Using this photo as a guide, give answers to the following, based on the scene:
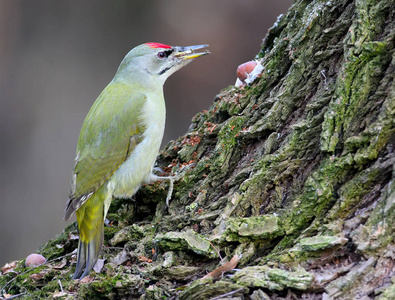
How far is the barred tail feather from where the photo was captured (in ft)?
10.4

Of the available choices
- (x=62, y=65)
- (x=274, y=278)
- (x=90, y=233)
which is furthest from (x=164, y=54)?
(x=62, y=65)

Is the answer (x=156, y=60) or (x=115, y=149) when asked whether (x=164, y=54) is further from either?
(x=115, y=149)

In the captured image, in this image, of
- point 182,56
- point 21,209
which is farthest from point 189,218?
point 21,209

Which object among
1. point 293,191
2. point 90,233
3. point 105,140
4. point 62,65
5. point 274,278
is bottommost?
point 90,233

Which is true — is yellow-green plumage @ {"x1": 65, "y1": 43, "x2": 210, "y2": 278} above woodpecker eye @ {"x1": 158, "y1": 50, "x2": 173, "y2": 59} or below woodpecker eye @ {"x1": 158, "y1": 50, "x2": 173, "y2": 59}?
below

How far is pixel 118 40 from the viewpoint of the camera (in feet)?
25.8

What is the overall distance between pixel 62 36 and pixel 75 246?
15.3 ft

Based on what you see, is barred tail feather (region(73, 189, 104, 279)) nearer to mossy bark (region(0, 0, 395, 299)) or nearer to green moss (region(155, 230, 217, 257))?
mossy bark (region(0, 0, 395, 299))

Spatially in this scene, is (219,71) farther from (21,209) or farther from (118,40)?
(21,209)

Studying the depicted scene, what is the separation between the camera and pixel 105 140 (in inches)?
153

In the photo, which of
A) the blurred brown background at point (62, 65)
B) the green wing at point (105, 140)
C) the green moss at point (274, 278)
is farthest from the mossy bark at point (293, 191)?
the blurred brown background at point (62, 65)

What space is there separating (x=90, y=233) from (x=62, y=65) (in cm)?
470

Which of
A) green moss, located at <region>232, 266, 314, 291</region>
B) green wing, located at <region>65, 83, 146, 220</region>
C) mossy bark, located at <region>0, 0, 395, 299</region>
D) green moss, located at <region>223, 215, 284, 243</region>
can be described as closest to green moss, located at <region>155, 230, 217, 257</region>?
mossy bark, located at <region>0, 0, 395, 299</region>

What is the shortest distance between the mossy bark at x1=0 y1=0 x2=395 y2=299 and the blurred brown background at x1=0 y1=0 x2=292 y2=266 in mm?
4101
